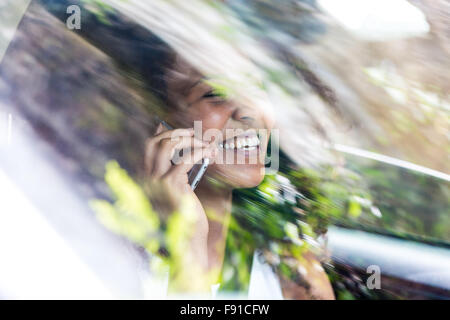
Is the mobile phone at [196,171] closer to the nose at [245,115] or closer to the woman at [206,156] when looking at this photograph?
the woman at [206,156]

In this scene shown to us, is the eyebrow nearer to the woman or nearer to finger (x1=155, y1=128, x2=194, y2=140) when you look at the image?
the woman

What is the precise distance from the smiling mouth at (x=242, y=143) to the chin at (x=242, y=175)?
0.19ft

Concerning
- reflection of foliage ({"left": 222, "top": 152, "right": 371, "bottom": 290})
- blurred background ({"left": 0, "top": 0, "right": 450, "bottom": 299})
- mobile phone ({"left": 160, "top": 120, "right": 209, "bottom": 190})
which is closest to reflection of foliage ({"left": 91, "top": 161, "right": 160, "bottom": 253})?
blurred background ({"left": 0, "top": 0, "right": 450, "bottom": 299})

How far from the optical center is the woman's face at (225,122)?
52.5 inches

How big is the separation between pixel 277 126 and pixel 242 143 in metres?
0.13

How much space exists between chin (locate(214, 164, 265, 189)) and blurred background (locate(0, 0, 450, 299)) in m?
0.03

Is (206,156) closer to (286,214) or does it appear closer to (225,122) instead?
(225,122)

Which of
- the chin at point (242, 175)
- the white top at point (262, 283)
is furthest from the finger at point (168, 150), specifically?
the white top at point (262, 283)

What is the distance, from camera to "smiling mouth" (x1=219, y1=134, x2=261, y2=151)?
53.4 inches

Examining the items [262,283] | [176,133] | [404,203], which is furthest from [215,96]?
[404,203]

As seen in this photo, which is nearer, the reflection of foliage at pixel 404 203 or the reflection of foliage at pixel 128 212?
the reflection of foliage at pixel 128 212
